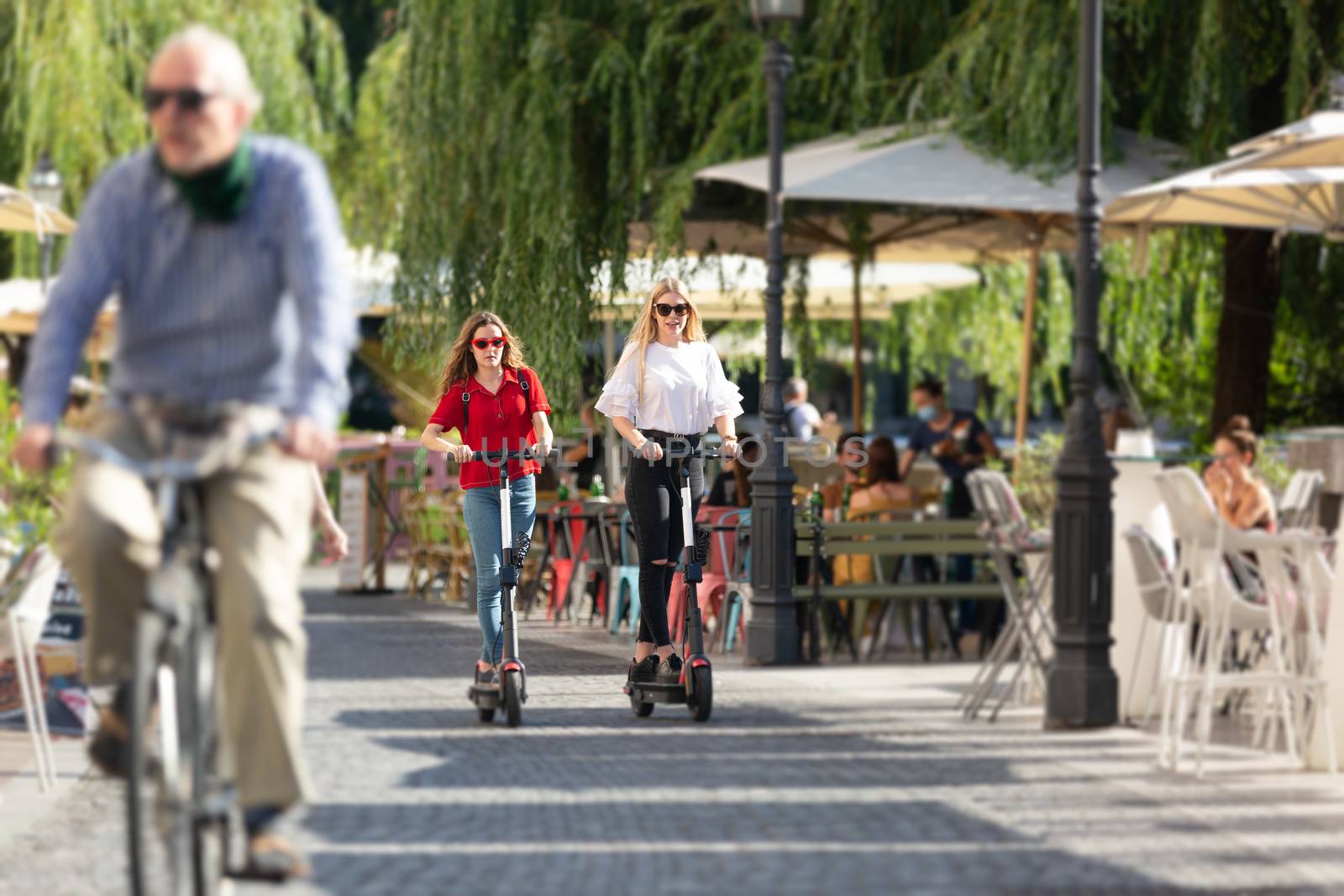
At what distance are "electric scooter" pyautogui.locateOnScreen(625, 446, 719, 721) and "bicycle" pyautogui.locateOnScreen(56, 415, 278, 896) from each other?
14.9 ft

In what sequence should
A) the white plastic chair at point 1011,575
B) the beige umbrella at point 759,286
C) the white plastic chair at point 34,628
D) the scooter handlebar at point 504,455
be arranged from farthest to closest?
1. the beige umbrella at point 759,286
2. the white plastic chair at point 1011,575
3. the scooter handlebar at point 504,455
4. the white plastic chair at point 34,628

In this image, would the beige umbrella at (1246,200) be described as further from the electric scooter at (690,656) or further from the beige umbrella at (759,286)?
the electric scooter at (690,656)

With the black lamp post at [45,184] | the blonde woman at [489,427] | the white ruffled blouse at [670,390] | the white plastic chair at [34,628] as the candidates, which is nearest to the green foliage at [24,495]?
the white plastic chair at [34,628]

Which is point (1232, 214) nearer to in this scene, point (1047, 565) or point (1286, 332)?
point (1047, 565)

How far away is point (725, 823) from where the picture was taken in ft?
27.2

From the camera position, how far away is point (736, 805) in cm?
873

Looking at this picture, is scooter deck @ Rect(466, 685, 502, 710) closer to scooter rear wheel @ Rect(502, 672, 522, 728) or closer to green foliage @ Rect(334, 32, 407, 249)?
scooter rear wheel @ Rect(502, 672, 522, 728)

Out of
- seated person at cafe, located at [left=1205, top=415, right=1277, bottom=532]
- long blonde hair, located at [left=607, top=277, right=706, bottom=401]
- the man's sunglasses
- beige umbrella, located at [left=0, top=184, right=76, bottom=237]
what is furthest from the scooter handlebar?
beige umbrella, located at [left=0, top=184, right=76, bottom=237]

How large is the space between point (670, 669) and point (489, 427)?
1.39m

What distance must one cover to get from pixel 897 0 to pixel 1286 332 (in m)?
4.81

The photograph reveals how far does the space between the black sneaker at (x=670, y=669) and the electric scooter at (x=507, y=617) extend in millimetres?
576

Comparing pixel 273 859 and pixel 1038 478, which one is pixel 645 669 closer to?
pixel 1038 478

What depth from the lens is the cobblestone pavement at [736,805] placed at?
730 centimetres

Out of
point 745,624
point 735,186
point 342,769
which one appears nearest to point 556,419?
point 745,624
